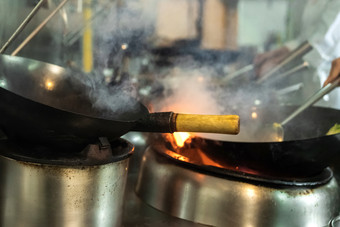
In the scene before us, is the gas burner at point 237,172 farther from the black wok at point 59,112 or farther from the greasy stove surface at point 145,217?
the black wok at point 59,112

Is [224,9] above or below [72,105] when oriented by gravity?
above

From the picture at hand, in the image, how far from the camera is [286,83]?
2.92 meters

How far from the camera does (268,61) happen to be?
108 inches

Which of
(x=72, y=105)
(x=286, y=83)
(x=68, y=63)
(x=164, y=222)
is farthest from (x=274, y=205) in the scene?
(x=286, y=83)

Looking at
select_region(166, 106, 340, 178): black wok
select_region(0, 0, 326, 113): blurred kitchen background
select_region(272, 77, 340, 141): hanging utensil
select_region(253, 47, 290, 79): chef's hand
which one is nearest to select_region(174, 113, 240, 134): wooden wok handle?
select_region(166, 106, 340, 178): black wok

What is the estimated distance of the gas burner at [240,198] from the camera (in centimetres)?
111

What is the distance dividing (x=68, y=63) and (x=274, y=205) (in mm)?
1374

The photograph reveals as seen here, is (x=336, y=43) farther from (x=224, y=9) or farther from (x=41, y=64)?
(x=41, y=64)

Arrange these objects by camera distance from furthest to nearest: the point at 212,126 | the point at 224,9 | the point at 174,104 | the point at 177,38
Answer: the point at 224,9 < the point at 177,38 < the point at 174,104 < the point at 212,126

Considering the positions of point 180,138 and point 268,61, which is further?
point 268,61

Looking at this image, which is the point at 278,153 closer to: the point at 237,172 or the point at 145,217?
the point at 237,172

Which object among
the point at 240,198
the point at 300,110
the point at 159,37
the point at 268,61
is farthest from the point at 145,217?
the point at 159,37

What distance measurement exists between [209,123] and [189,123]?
0.18 feet

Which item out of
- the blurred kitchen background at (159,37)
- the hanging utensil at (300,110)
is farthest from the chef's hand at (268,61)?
the hanging utensil at (300,110)
